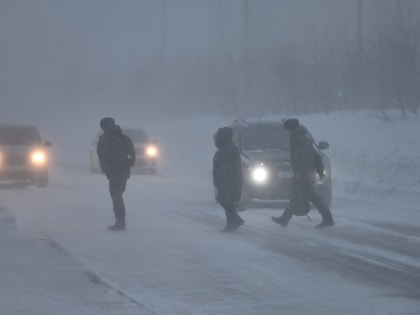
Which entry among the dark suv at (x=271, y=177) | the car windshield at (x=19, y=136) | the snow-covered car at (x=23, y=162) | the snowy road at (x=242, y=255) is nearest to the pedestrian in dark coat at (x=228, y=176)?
the snowy road at (x=242, y=255)

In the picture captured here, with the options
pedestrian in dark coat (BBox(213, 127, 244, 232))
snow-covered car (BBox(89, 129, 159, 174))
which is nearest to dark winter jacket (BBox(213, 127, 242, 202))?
pedestrian in dark coat (BBox(213, 127, 244, 232))

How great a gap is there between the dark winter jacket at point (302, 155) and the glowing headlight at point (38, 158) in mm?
11079

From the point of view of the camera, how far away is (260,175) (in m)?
18.2

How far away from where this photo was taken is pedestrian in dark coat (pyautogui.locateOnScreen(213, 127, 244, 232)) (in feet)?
49.2

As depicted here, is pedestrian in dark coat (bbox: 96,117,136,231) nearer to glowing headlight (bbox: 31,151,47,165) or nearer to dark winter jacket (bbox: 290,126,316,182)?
dark winter jacket (bbox: 290,126,316,182)

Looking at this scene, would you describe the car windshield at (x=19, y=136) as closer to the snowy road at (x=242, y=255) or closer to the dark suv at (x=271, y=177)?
the snowy road at (x=242, y=255)

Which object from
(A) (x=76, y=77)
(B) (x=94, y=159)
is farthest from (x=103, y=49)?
(B) (x=94, y=159)

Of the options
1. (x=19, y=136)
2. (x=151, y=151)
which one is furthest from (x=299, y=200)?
(x=151, y=151)

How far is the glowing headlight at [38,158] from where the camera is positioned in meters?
24.9

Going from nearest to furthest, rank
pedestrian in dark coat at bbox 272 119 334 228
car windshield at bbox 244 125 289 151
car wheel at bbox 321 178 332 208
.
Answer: pedestrian in dark coat at bbox 272 119 334 228 → car wheel at bbox 321 178 332 208 → car windshield at bbox 244 125 289 151

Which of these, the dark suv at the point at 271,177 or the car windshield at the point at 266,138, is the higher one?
the car windshield at the point at 266,138

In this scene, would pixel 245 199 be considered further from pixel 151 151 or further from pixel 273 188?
pixel 151 151

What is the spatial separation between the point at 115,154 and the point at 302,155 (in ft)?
9.95

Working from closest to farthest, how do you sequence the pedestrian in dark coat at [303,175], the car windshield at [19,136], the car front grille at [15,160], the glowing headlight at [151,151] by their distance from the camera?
the pedestrian in dark coat at [303,175] < the car front grille at [15,160] < the car windshield at [19,136] < the glowing headlight at [151,151]
